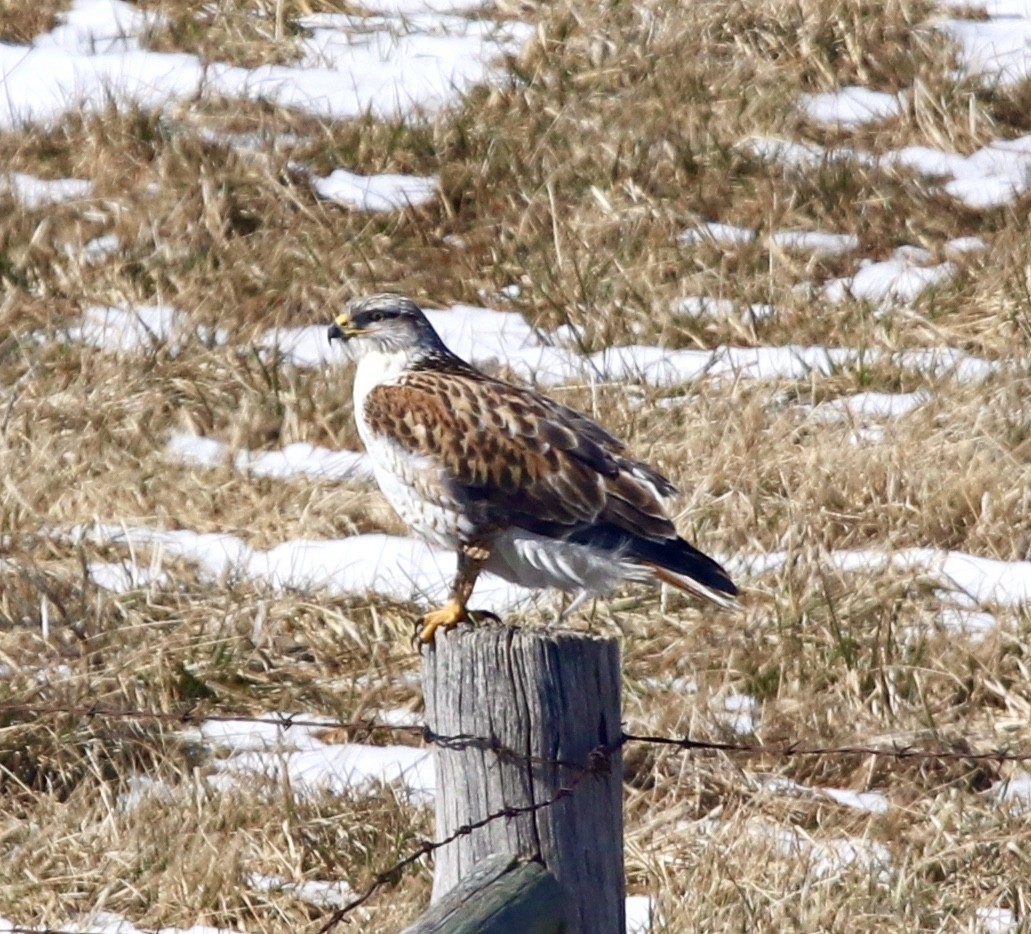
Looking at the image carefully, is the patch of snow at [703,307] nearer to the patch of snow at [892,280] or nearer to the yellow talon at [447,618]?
the patch of snow at [892,280]

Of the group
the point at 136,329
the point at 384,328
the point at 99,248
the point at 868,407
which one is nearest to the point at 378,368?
the point at 384,328

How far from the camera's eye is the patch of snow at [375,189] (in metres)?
8.46

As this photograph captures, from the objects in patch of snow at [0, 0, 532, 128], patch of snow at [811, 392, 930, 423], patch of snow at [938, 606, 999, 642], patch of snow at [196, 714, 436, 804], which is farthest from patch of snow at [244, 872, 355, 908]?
patch of snow at [0, 0, 532, 128]

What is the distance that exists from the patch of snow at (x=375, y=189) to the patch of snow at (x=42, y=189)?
43.4 inches

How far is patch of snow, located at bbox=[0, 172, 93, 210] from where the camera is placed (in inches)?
328

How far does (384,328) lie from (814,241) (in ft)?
12.2

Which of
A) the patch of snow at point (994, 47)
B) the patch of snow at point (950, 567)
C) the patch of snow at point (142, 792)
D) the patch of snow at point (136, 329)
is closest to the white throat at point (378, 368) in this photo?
the patch of snow at point (142, 792)

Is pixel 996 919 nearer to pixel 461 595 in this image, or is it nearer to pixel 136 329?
pixel 461 595

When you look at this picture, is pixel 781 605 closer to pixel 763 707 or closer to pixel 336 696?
pixel 763 707

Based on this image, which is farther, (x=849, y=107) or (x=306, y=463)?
(x=849, y=107)

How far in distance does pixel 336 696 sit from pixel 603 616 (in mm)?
921

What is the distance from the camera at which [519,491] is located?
15.1 feet

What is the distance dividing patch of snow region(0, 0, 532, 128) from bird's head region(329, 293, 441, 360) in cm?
392

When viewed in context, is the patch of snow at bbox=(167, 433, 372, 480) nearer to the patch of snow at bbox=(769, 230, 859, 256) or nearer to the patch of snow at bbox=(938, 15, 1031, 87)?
the patch of snow at bbox=(769, 230, 859, 256)
